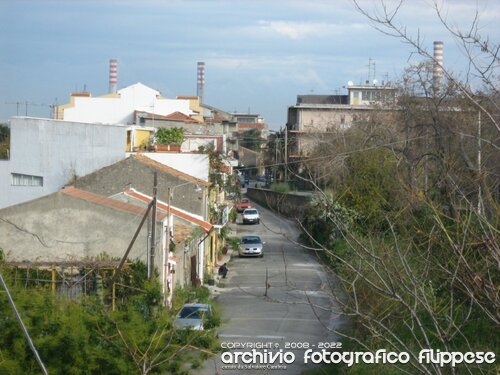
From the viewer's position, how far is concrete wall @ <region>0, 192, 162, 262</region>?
23578 millimetres

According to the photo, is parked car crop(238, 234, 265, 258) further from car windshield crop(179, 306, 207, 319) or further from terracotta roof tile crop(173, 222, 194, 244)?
car windshield crop(179, 306, 207, 319)

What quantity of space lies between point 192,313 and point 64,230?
867 cm

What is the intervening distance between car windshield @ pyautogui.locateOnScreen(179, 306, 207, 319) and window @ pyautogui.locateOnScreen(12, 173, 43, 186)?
16.2 m

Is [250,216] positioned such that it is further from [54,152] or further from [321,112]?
[321,112]

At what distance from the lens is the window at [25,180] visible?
3303cm

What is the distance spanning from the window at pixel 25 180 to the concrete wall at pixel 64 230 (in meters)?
9.58

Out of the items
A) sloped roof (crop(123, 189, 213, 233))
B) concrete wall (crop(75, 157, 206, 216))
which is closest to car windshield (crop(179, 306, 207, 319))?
sloped roof (crop(123, 189, 213, 233))

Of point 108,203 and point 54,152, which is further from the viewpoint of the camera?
point 54,152

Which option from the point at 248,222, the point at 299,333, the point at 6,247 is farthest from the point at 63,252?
the point at 248,222

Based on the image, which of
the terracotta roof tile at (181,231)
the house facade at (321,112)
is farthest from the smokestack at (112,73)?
the terracotta roof tile at (181,231)

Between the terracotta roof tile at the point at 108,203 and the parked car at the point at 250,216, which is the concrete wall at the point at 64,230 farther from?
the parked car at the point at 250,216

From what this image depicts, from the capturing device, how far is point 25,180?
33156 mm

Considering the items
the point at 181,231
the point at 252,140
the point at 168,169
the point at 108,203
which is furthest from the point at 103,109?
the point at 252,140

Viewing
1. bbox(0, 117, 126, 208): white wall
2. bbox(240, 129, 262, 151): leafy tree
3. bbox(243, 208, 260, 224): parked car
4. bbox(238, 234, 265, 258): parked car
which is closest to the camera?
bbox(0, 117, 126, 208): white wall
